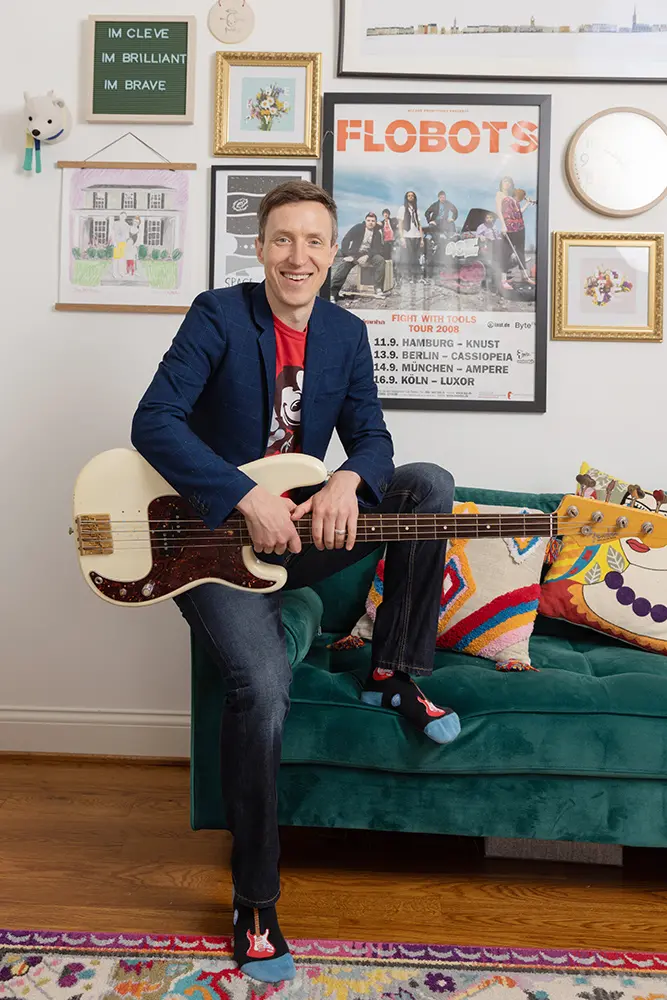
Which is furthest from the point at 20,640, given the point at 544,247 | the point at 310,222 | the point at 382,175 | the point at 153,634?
the point at 544,247

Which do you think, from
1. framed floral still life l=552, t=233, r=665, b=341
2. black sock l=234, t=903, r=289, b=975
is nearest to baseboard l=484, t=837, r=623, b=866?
black sock l=234, t=903, r=289, b=975

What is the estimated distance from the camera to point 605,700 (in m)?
1.69

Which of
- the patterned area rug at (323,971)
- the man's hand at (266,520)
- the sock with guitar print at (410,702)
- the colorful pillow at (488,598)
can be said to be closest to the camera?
the patterned area rug at (323,971)

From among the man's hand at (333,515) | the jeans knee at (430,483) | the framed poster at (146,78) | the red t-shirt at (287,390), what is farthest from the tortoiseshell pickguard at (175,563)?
the framed poster at (146,78)

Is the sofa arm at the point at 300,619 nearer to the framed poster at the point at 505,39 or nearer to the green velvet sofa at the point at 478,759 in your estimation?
the green velvet sofa at the point at 478,759

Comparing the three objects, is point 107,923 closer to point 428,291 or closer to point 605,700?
point 605,700

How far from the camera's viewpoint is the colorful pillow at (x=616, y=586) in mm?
2014

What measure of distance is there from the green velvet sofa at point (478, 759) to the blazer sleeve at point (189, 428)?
1.04 feet

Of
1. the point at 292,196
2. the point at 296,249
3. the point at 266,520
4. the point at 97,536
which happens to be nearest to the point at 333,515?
the point at 266,520

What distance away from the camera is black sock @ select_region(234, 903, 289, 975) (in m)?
1.45

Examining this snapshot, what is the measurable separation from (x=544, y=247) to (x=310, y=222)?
37.6 inches

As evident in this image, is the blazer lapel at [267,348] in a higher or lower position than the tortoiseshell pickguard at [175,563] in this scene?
higher

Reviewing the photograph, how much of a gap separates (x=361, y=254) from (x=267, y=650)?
133 cm

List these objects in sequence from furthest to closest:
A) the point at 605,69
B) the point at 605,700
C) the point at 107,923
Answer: the point at 605,69 < the point at 605,700 < the point at 107,923
